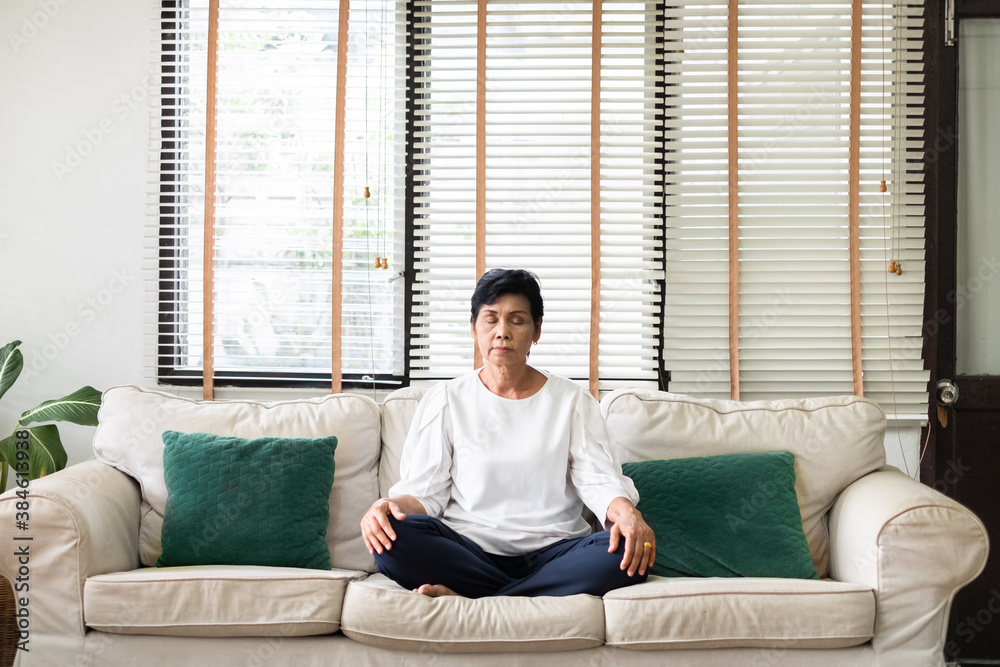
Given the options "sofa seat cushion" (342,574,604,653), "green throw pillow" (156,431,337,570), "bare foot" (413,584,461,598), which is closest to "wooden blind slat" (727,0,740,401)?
"sofa seat cushion" (342,574,604,653)

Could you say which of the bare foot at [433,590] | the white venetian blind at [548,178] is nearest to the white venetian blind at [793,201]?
the white venetian blind at [548,178]

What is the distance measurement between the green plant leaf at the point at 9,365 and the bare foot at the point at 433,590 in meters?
1.72

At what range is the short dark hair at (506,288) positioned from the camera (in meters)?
2.13

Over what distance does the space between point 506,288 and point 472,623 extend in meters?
0.90

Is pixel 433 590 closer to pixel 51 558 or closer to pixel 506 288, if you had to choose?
pixel 506 288

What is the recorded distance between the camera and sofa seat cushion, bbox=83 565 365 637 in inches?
72.3

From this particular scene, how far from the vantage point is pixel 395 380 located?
9.64 ft

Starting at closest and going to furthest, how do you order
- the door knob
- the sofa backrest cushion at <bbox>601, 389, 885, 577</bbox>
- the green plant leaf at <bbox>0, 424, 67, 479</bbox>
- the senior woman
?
the senior woman < the sofa backrest cushion at <bbox>601, 389, 885, 577</bbox> < the green plant leaf at <bbox>0, 424, 67, 479</bbox> < the door knob

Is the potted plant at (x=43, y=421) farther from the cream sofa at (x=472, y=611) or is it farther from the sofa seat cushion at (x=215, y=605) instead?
the sofa seat cushion at (x=215, y=605)

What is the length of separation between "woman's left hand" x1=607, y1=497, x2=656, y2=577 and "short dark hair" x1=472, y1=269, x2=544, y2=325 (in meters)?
0.62

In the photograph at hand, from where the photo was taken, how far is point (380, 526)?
186 centimetres

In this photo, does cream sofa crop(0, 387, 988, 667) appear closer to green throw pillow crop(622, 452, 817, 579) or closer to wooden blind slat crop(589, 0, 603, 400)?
green throw pillow crop(622, 452, 817, 579)

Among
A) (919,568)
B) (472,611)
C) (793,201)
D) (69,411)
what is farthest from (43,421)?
(793,201)

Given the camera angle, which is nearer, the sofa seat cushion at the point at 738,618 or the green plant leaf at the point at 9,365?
the sofa seat cushion at the point at 738,618
